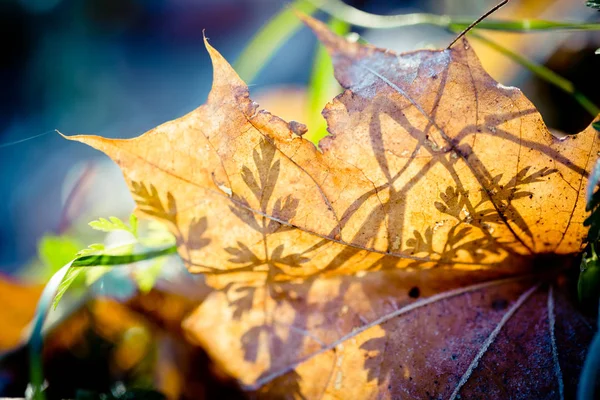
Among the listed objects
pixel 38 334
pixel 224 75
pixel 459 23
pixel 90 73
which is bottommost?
pixel 38 334

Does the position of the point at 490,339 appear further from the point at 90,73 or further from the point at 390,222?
the point at 90,73

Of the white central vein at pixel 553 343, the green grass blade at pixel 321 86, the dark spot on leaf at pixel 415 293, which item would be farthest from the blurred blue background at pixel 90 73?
the white central vein at pixel 553 343

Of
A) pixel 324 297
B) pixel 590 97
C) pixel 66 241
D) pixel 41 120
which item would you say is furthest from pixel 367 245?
pixel 41 120

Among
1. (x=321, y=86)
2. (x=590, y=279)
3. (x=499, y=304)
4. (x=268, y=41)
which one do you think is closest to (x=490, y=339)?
(x=499, y=304)

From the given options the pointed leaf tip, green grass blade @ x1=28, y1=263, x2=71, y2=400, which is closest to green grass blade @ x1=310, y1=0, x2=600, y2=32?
the pointed leaf tip

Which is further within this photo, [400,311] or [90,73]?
[90,73]

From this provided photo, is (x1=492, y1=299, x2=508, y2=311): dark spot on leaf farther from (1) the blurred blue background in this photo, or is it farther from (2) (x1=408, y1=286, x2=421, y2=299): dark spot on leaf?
(1) the blurred blue background

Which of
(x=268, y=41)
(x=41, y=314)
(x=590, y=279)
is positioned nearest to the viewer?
(x=590, y=279)
